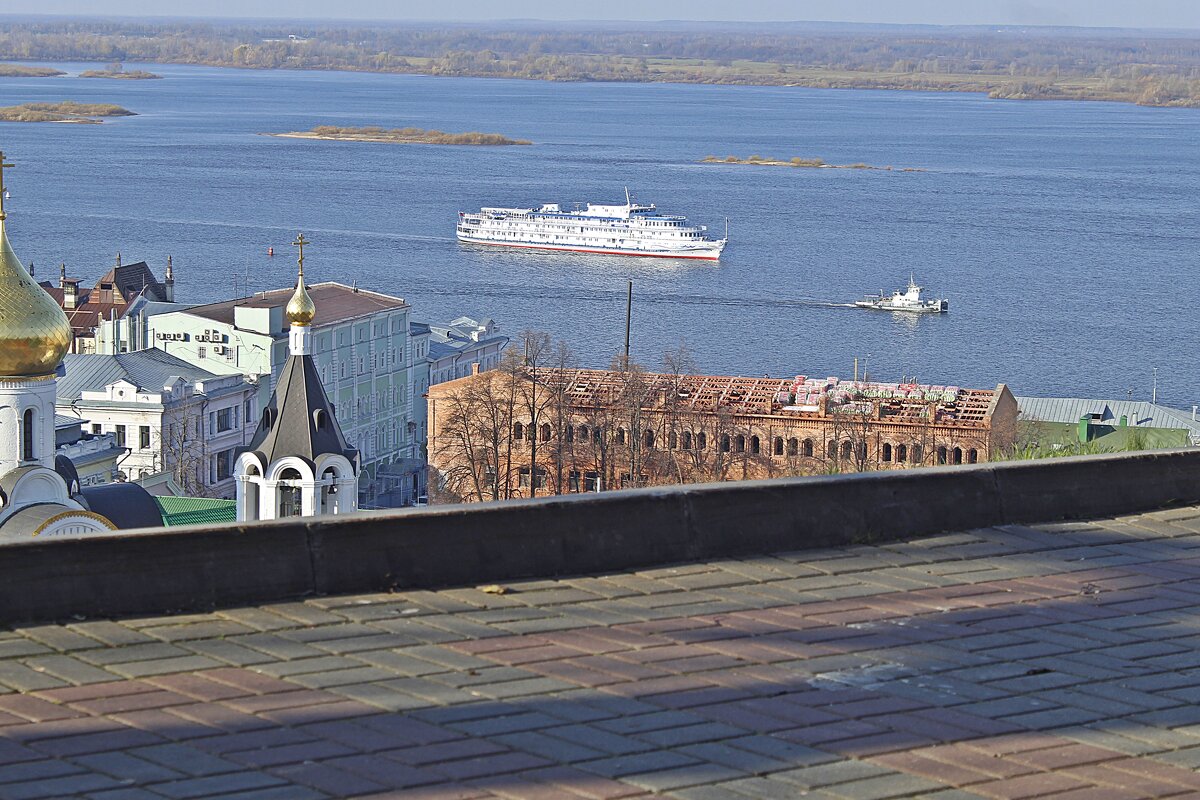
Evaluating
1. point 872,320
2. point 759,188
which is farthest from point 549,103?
point 872,320

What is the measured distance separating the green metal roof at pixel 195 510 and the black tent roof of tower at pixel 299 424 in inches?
155

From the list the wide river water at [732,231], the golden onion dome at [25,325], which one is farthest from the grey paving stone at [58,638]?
the wide river water at [732,231]

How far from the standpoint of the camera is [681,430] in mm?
29906

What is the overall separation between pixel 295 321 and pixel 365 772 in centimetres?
1204

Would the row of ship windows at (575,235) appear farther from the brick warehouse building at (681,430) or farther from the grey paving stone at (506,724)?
the grey paving stone at (506,724)

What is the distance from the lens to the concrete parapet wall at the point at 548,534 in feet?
12.7

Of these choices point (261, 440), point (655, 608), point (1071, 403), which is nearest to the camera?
point (655, 608)

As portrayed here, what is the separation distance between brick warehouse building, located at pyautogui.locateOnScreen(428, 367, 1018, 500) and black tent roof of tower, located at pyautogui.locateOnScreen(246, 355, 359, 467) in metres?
14.3

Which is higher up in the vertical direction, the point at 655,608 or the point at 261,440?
the point at 655,608

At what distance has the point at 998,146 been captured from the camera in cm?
11294

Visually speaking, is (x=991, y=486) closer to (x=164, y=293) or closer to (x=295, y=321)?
(x=295, y=321)

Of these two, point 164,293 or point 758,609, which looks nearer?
point 758,609

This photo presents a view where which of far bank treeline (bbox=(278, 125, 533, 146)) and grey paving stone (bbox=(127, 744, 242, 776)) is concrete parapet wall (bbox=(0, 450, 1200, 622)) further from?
far bank treeline (bbox=(278, 125, 533, 146))

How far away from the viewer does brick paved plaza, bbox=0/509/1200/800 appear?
306 cm
